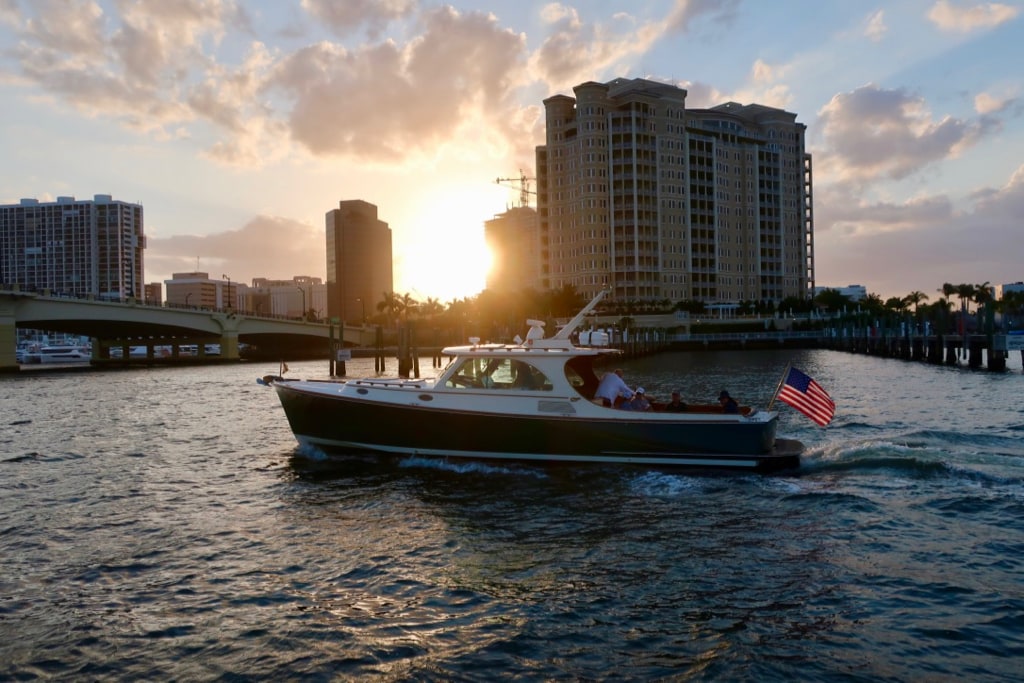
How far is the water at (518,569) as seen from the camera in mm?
7926

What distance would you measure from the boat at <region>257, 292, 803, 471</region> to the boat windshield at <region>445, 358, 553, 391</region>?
0.9 inches

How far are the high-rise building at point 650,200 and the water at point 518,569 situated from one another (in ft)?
394

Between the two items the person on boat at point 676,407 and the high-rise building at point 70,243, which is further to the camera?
the high-rise building at point 70,243

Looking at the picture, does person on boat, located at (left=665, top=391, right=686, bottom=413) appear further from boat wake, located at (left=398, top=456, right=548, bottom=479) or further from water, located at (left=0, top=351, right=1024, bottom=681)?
boat wake, located at (left=398, top=456, right=548, bottom=479)

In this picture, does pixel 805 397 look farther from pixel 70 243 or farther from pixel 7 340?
pixel 70 243

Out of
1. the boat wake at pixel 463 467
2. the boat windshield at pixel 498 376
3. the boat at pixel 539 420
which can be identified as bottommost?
the boat wake at pixel 463 467

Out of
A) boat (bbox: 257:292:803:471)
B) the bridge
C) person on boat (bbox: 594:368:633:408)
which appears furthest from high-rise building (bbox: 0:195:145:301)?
person on boat (bbox: 594:368:633:408)

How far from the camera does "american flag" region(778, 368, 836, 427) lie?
52.3 ft

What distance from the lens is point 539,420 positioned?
54.5ft

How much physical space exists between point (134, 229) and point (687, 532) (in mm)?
195740

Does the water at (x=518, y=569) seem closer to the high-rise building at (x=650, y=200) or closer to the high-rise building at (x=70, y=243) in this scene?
the high-rise building at (x=650, y=200)

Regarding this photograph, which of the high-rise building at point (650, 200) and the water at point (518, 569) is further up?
the high-rise building at point (650, 200)

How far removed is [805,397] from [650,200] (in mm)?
130141

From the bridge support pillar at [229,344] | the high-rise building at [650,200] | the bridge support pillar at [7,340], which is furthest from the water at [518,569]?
the high-rise building at [650,200]
